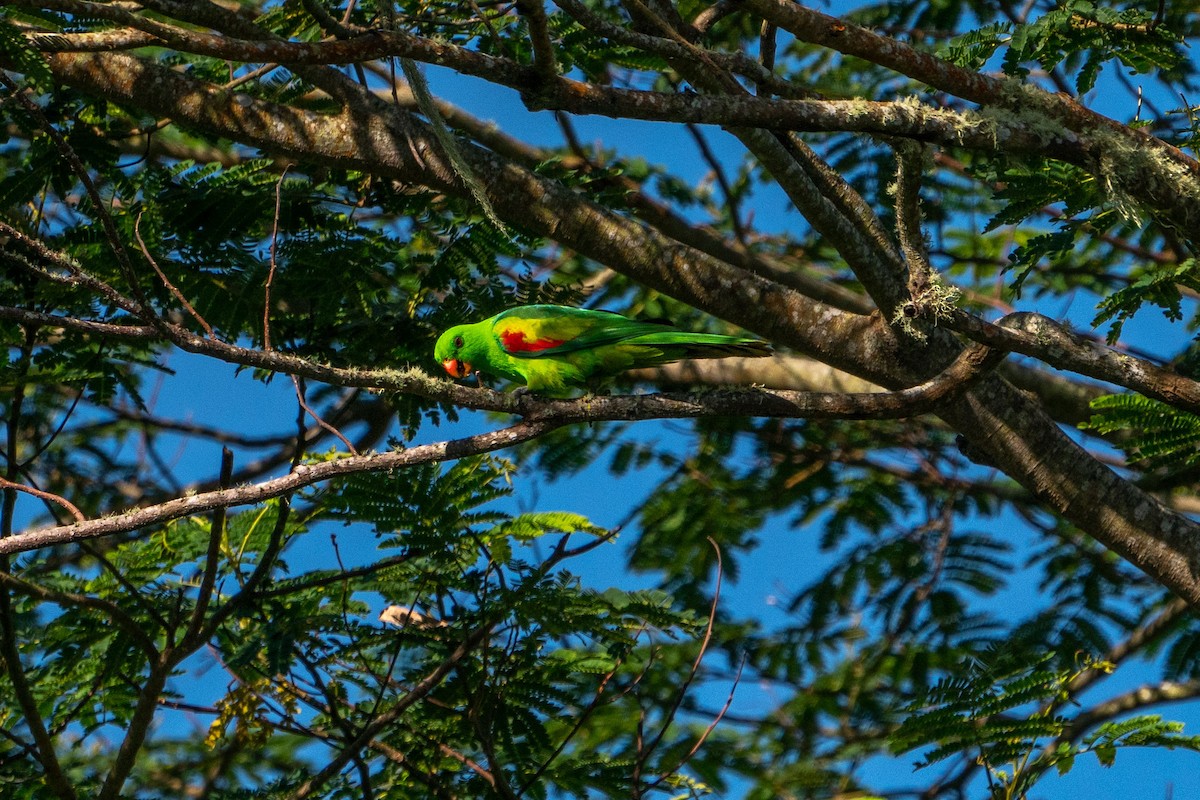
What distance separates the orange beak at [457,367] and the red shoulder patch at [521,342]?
24 cm

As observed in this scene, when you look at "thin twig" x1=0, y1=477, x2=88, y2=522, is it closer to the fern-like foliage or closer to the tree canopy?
the tree canopy

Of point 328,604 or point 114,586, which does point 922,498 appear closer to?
point 328,604

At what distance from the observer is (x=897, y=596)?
7.93 meters

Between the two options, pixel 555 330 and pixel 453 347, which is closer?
pixel 555 330

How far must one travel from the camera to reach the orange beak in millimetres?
5137

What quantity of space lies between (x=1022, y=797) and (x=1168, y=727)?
1.86 feet

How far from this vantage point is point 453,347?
16.8 ft

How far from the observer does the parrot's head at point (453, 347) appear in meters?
5.11

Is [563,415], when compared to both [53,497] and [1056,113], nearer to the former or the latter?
[53,497]

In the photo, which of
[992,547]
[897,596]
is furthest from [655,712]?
[992,547]

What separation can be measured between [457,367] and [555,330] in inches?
19.7

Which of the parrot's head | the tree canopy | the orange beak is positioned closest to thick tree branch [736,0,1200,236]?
the tree canopy

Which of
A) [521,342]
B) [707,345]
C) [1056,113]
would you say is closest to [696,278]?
[707,345]

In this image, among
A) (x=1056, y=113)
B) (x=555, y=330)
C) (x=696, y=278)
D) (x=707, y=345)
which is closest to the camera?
(x=1056, y=113)
